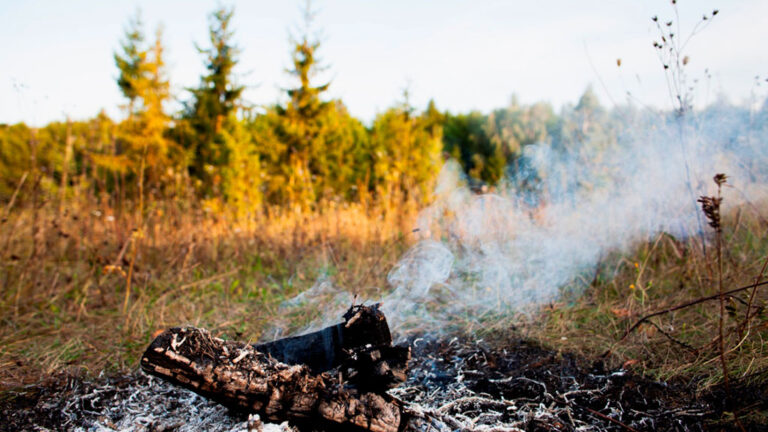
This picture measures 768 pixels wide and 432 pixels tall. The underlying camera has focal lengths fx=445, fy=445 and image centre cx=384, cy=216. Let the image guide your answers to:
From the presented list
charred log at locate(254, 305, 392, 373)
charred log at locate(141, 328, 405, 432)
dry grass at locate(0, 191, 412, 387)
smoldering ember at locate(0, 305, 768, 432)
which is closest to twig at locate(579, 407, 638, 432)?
smoldering ember at locate(0, 305, 768, 432)

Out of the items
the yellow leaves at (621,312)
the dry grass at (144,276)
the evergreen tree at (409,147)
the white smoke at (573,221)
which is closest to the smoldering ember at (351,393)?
the dry grass at (144,276)

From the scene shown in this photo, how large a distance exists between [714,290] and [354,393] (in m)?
2.47

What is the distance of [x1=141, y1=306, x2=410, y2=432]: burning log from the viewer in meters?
1.57

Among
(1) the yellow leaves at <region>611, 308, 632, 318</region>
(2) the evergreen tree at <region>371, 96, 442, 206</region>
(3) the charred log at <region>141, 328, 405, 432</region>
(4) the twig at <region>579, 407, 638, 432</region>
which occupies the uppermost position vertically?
(2) the evergreen tree at <region>371, 96, 442, 206</region>

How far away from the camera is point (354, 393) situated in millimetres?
1747

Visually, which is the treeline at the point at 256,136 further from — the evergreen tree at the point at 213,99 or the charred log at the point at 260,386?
the charred log at the point at 260,386

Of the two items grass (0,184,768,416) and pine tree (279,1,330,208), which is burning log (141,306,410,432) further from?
pine tree (279,1,330,208)

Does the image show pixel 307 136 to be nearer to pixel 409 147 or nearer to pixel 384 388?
pixel 409 147

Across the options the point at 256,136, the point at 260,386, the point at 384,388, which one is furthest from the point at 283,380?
the point at 256,136

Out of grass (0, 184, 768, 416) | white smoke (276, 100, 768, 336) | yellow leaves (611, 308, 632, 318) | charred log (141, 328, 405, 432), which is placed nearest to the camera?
charred log (141, 328, 405, 432)

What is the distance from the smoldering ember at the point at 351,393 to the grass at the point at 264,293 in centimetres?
24

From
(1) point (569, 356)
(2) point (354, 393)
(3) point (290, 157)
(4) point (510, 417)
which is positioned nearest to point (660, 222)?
(1) point (569, 356)

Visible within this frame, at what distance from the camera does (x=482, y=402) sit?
199cm

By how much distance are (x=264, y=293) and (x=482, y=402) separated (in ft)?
7.90
